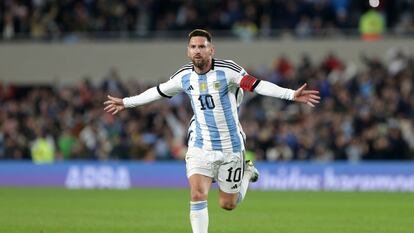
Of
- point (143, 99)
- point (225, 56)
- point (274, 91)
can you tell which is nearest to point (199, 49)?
point (274, 91)

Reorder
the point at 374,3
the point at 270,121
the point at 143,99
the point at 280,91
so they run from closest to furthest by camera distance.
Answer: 1. the point at 280,91
2. the point at 143,99
3. the point at 270,121
4. the point at 374,3

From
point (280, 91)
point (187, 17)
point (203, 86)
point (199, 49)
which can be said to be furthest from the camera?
point (187, 17)

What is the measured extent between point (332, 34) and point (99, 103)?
7.00 m

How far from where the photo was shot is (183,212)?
1673 cm

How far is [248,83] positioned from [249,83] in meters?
0.01

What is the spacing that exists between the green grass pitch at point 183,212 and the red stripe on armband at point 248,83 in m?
2.83

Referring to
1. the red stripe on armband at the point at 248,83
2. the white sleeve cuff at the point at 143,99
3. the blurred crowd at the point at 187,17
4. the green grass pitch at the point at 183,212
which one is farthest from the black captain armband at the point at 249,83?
the blurred crowd at the point at 187,17

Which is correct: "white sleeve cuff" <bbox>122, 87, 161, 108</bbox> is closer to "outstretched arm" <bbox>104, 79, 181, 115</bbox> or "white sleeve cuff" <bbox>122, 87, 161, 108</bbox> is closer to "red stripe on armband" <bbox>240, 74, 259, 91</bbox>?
"outstretched arm" <bbox>104, 79, 181, 115</bbox>

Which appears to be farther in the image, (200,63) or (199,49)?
(200,63)

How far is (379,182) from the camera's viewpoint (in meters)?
23.5

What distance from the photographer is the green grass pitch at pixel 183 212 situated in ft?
44.8

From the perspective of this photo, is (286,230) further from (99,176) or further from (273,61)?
(273,61)

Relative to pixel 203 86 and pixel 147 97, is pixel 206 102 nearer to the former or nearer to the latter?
pixel 203 86

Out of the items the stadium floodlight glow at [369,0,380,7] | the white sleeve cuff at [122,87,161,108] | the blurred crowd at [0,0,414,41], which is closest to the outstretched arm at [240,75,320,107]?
the white sleeve cuff at [122,87,161,108]
